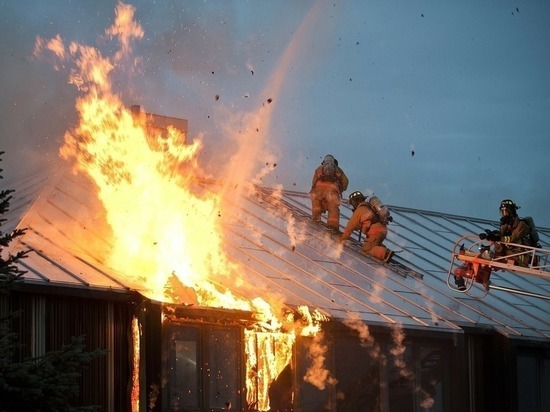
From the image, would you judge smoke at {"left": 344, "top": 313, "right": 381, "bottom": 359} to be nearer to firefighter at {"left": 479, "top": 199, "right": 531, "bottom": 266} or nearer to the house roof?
the house roof

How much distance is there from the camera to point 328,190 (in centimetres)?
2847

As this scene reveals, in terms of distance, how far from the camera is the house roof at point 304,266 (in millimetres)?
19047

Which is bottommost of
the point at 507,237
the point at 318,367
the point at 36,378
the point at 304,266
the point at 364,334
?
the point at 318,367

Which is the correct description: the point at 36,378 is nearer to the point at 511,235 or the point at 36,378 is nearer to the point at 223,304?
the point at 223,304

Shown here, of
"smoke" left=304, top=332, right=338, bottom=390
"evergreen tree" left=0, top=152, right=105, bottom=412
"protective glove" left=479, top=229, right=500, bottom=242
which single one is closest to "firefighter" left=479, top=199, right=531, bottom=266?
"protective glove" left=479, top=229, right=500, bottom=242

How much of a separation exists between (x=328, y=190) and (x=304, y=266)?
4.96 metres

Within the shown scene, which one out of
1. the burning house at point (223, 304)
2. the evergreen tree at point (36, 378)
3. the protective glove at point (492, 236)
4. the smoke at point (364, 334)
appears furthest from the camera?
the protective glove at point (492, 236)

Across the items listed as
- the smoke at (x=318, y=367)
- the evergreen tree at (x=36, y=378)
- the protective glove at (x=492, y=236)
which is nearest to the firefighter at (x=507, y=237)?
the protective glove at (x=492, y=236)

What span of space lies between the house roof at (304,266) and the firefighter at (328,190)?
0.32 m

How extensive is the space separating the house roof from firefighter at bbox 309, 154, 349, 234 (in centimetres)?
32

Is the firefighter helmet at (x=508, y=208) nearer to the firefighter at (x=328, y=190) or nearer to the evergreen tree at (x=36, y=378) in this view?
the firefighter at (x=328, y=190)

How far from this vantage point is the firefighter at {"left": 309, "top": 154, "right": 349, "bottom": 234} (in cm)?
2814

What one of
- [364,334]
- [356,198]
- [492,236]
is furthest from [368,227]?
[364,334]

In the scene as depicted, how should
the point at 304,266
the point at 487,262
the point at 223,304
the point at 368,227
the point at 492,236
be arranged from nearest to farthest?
the point at 223,304 < the point at 304,266 < the point at 487,262 < the point at 492,236 < the point at 368,227
